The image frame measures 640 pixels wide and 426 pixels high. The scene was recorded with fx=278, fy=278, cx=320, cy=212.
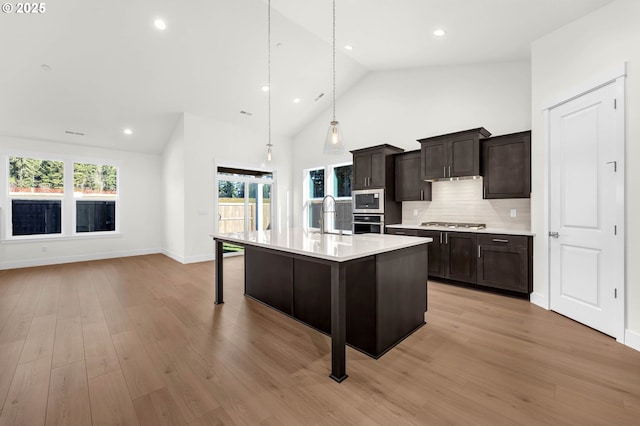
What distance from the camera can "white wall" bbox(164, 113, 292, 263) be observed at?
5.96 meters

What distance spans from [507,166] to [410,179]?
1510 mm

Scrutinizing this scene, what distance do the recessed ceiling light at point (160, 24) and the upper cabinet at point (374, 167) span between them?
3.63 meters

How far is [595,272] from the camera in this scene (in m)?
2.78

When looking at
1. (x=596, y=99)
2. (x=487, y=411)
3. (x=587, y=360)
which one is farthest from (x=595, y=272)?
(x=487, y=411)

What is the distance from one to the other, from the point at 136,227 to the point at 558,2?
28.5 feet

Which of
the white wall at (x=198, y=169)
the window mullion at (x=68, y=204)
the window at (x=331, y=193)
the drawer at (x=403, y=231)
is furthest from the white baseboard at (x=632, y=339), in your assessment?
the window mullion at (x=68, y=204)

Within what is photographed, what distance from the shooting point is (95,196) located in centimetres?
661

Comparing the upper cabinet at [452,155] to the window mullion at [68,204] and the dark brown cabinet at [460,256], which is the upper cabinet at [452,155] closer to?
the dark brown cabinet at [460,256]

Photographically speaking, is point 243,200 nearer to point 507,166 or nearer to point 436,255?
point 436,255

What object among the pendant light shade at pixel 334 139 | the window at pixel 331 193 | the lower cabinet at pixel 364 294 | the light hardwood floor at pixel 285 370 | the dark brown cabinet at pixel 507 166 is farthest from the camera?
the window at pixel 331 193

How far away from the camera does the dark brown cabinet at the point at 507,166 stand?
3.74 meters

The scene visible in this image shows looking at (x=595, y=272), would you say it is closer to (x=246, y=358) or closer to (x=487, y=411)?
(x=487, y=411)

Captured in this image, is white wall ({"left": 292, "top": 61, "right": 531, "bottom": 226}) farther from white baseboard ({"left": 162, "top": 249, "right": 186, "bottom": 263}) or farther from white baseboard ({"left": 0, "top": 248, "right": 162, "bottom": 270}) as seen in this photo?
white baseboard ({"left": 0, "top": 248, "right": 162, "bottom": 270})

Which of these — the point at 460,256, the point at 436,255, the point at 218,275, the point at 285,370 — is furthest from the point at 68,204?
the point at 460,256
